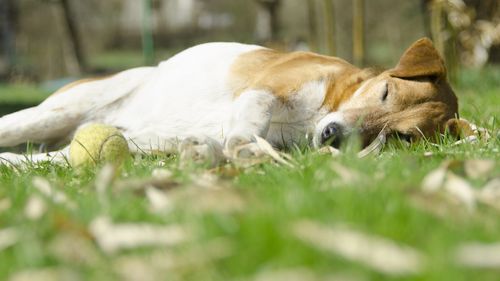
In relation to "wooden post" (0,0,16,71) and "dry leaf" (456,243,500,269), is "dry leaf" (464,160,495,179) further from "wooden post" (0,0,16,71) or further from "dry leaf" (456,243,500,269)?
"wooden post" (0,0,16,71)

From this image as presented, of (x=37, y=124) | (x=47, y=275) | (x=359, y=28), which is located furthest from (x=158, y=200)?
(x=359, y=28)

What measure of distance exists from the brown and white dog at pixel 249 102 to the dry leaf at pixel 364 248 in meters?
1.98

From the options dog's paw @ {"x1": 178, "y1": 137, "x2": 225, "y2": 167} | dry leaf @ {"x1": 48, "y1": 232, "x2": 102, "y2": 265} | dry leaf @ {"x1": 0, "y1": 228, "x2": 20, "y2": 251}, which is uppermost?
dry leaf @ {"x1": 48, "y1": 232, "x2": 102, "y2": 265}

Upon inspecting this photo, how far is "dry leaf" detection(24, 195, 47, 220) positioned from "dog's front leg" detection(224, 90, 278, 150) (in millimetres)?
1567

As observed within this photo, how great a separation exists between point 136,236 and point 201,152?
1.58 metres

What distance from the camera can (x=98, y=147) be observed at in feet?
13.3

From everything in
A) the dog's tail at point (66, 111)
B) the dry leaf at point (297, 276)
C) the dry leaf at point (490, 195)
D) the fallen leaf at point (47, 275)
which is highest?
the dry leaf at point (297, 276)

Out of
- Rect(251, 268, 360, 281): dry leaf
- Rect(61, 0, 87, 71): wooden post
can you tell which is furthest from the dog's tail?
Rect(61, 0, 87, 71): wooden post

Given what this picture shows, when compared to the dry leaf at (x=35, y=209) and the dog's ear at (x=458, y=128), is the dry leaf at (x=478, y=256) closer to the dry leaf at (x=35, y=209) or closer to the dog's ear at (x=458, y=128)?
the dry leaf at (x=35, y=209)

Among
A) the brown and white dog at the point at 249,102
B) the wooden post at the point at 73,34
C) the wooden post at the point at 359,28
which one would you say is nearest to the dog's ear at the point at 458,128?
the brown and white dog at the point at 249,102

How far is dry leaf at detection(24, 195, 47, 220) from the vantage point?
2.41 meters

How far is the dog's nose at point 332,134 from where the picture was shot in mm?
4258

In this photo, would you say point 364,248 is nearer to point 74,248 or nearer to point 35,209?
point 74,248

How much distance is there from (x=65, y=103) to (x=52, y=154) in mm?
512
